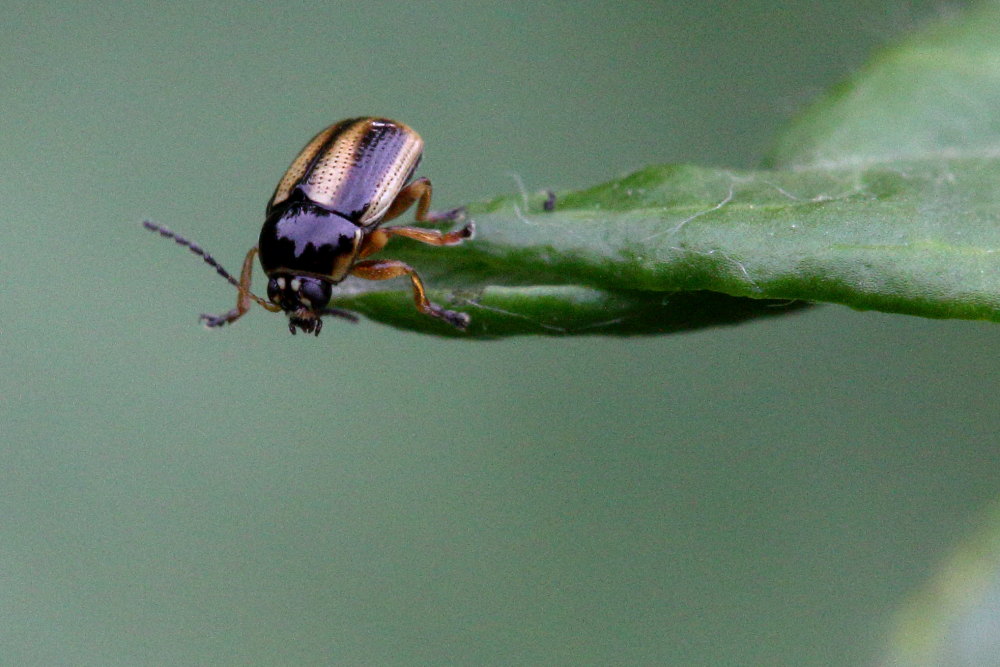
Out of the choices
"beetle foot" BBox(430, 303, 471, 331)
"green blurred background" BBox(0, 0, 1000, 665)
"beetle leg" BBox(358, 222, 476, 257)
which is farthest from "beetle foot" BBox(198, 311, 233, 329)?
"beetle foot" BBox(430, 303, 471, 331)

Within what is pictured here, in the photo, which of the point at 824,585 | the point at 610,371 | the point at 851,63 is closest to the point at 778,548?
the point at 824,585

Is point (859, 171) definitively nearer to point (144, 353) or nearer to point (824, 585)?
point (824, 585)

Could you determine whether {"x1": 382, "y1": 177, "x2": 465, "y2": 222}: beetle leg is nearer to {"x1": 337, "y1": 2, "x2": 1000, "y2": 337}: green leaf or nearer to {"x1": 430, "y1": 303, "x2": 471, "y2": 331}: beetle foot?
{"x1": 337, "y1": 2, "x2": 1000, "y2": 337}: green leaf

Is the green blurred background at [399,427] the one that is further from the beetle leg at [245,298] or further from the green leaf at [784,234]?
the green leaf at [784,234]

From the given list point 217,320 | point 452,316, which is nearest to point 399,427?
point 217,320

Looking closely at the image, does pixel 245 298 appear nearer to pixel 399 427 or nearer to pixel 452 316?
pixel 399 427

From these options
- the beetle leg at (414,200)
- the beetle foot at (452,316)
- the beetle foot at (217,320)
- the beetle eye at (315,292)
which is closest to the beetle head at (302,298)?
the beetle eye at (315,292)
